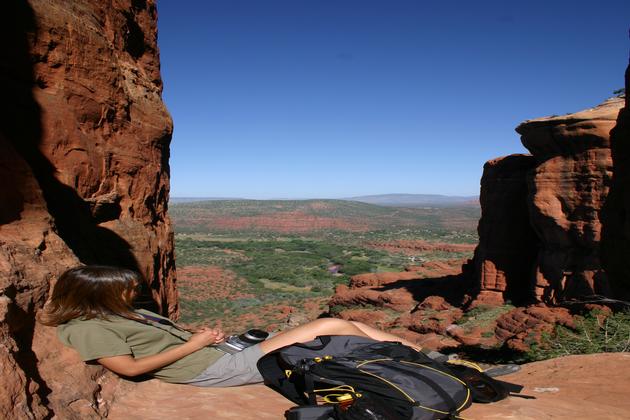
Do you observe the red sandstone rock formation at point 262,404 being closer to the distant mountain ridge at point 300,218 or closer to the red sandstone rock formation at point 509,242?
the red sandstone rock formation at point 509,242

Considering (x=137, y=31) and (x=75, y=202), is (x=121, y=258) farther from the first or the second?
(x=137, y=31)

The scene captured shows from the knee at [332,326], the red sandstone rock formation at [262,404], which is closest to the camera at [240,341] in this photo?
the red sandstone rock formation at [262,404]

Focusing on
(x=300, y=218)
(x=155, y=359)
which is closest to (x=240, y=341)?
(x=155, y=359)

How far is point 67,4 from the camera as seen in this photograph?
7.29 metres

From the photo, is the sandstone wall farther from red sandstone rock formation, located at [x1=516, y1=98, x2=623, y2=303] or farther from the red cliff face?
the red cliff face

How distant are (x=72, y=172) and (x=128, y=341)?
15.6 feet

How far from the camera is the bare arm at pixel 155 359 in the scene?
318 cm

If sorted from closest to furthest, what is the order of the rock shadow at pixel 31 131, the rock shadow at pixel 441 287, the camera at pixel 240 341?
the camera at pixel 240 341, the rock shadow at pixel 31 131, the rock shadow at pixel 441 287

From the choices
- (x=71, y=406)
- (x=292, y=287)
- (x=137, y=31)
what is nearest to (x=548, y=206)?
(x=137, y=31)

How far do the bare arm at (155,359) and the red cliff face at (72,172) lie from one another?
0.17m

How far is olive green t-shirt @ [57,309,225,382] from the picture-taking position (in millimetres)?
3176

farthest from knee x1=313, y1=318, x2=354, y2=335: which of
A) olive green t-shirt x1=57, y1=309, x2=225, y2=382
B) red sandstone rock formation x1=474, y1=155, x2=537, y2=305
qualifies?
red sandstone rock formation x1=474, y1=155, x2=537, y2=305

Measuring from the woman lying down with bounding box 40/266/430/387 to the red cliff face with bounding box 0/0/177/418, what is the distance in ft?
0.56

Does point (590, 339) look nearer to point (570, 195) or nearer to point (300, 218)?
point (570, 195)
